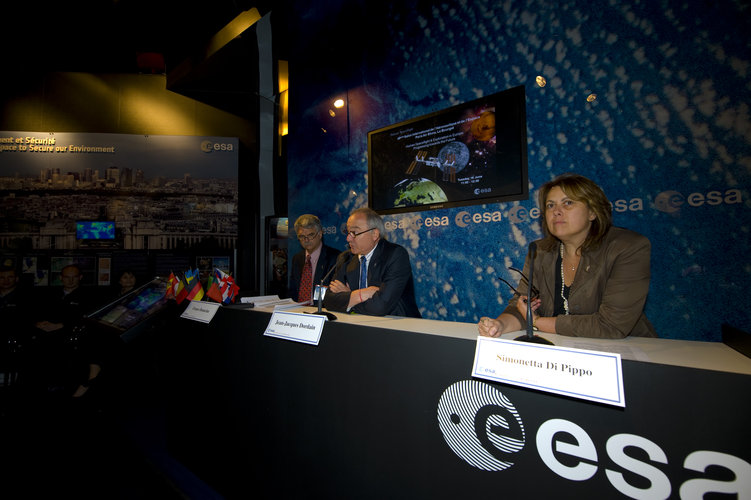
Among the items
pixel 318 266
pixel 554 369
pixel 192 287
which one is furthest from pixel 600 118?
pixel 192 287

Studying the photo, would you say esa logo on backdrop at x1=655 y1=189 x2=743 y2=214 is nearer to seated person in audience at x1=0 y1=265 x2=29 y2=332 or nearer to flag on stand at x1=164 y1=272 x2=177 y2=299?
flag on stand at x1=164 y1=272 x2=177 y2=299

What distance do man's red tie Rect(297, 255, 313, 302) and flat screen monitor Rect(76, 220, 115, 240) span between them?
10.6 ft

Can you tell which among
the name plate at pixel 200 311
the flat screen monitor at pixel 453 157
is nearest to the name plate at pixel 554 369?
the name plate at pixel 200 311

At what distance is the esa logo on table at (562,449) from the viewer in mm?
644

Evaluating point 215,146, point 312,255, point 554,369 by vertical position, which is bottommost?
point 554,369

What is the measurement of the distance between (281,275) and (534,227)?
13.0 feet

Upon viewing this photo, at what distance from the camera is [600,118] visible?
211 cm

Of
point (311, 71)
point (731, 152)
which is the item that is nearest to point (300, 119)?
point (311, 71)

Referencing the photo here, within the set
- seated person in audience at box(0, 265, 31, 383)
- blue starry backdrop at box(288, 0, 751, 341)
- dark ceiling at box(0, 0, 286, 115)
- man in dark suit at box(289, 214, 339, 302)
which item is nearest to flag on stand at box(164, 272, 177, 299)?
man in dark suit at box(289, 214, 339, 302)

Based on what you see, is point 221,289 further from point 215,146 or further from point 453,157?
point 215,146

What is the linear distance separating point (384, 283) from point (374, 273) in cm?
22

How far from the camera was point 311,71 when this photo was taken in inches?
158

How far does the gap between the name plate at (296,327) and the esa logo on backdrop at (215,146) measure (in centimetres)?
439

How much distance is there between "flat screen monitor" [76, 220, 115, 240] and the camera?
4.73 meters
